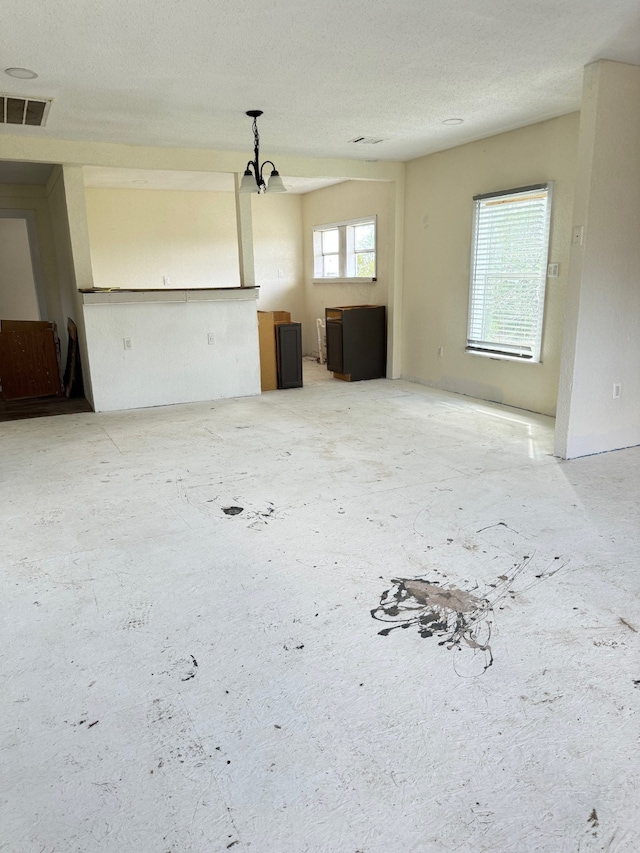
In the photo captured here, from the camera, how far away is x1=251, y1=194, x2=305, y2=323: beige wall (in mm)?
9102

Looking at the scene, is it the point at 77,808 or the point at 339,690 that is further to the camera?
the point at 339,690

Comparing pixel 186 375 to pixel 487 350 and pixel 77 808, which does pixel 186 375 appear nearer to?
pixel 487 350

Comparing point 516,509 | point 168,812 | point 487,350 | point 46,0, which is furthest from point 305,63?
point 168,812

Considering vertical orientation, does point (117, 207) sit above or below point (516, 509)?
above

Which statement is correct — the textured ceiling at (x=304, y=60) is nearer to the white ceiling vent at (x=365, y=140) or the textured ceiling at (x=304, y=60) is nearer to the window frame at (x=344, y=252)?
the white ceiling vent at (x=365, y=140)

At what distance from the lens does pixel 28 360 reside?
6535 millimetres

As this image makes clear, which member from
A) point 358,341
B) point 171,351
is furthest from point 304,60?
point 358,341

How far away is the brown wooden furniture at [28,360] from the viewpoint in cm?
642

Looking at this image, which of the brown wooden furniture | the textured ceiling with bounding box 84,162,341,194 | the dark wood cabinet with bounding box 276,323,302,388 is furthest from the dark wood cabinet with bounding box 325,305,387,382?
the brown wooden furniture

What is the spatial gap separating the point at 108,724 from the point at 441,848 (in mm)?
1000

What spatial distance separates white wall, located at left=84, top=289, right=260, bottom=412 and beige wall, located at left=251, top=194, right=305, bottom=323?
2.93 meters

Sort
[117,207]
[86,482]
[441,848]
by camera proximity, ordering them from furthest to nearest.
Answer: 1. [117,207]
2. [86,482]
3. [441,848]

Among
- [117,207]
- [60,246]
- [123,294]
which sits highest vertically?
[117,207]

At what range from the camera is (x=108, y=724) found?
5.64 feet
